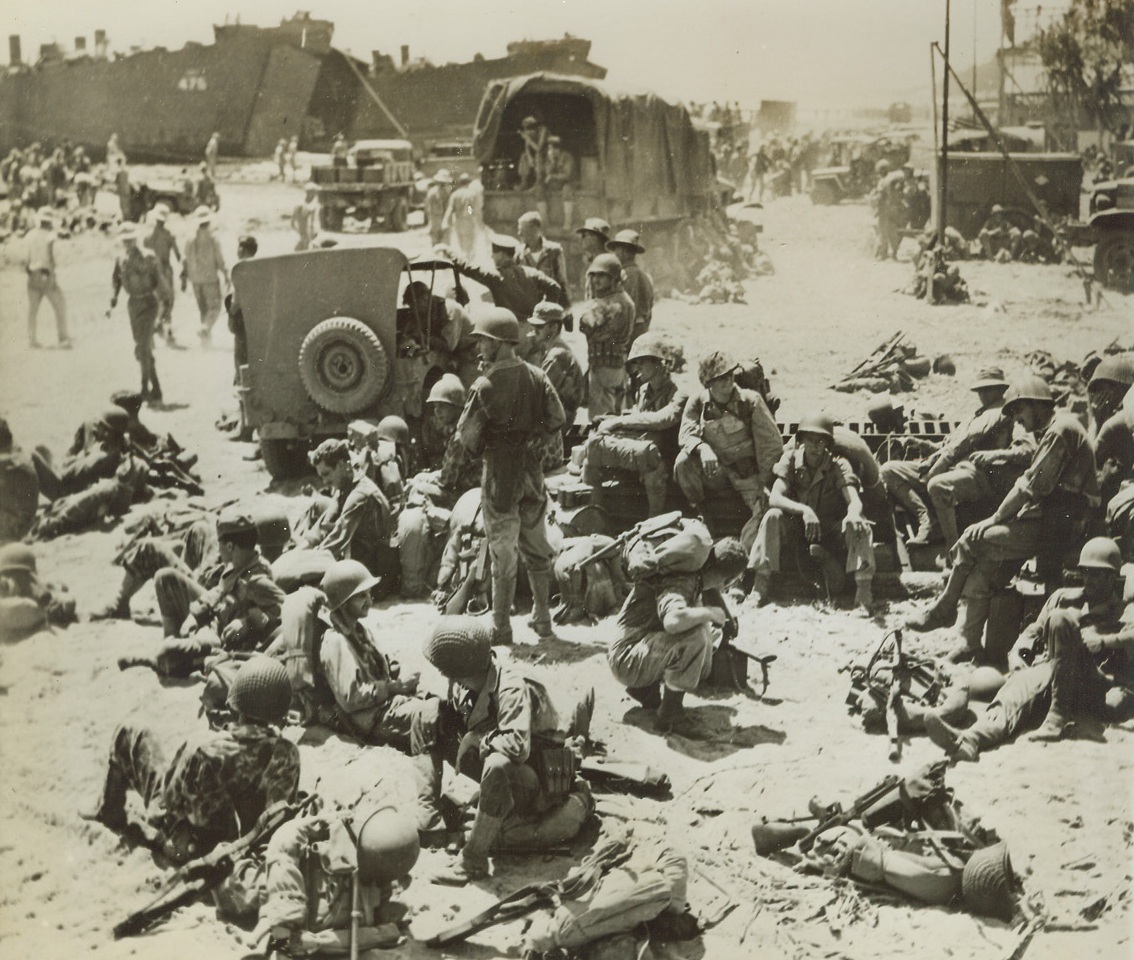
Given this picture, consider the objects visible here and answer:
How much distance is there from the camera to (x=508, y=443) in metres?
8.36

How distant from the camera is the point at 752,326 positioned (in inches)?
693

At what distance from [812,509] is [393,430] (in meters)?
3.48

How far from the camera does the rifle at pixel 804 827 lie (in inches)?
239

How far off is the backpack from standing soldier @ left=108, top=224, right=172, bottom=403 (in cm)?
853

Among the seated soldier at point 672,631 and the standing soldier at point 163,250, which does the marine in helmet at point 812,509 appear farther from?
the standing soldier at point 163,250

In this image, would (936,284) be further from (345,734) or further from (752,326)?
(345,734)

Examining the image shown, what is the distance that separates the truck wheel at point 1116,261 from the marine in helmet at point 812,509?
959cm

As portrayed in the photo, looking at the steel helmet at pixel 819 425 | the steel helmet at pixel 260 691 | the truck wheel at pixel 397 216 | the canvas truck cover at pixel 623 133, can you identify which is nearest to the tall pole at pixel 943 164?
the canvas truck cover at pixel 623 133

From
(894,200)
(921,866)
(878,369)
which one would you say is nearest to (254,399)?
(878,369)

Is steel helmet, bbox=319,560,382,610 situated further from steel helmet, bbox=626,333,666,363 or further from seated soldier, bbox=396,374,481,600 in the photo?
steel helmet, bbox=626,333,666,363

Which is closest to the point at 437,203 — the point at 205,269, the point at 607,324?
the point at 205,269

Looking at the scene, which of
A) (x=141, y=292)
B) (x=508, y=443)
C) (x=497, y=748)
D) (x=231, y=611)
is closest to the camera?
(x=497, y=748)

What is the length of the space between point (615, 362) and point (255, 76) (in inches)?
462

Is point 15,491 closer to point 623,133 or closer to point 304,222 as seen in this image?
point 623,133
